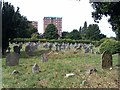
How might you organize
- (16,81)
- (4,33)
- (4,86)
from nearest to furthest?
(4,86)
(16,81)
(4,33)

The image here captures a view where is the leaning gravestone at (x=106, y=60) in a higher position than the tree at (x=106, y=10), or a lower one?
lower

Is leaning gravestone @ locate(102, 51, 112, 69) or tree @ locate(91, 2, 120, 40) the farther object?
tree @ locate(91, 2, 120, 40)

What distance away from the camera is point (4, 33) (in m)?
29.5

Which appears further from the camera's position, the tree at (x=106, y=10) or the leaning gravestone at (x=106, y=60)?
the tree at (x=106, y=10)

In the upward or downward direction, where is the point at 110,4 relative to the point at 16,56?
upward

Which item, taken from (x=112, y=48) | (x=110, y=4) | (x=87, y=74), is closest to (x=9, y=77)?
(x=87, y=74)

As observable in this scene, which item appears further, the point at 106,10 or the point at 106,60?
the point at 106,10

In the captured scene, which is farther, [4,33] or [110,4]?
[4,33]

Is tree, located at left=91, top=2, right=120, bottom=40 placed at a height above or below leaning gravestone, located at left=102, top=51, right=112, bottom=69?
above

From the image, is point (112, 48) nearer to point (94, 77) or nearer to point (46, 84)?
point (94, 77)

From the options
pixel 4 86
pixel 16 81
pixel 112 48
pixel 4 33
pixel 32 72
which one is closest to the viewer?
pixel 4 86

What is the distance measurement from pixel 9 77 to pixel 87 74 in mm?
3323

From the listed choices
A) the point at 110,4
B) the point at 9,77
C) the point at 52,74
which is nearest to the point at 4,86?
the point at 9,77

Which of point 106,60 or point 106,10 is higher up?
point 106,10
